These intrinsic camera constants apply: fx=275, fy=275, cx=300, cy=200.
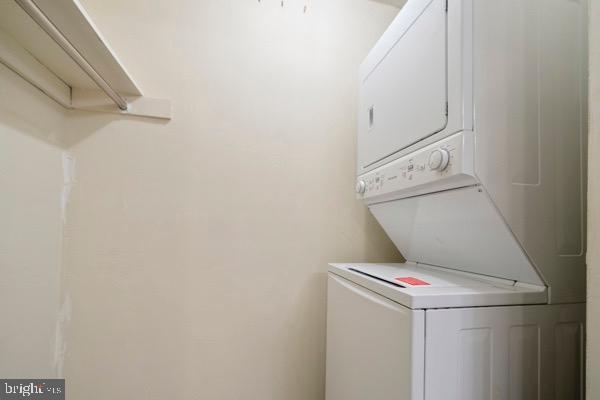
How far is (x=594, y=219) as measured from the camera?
600 millimetres

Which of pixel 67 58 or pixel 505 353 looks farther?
pixel 67 58

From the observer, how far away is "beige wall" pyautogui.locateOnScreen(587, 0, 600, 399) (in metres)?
0.58

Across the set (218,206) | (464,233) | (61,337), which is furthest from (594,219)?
(61,337)

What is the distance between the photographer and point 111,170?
1.38 metres

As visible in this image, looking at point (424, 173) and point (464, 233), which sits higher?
point (424, 173)

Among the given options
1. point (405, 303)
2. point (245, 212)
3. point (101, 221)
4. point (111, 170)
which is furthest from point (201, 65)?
point (405, 303)

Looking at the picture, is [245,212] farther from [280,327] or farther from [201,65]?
[201,65]

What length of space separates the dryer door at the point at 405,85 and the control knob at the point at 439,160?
9cm

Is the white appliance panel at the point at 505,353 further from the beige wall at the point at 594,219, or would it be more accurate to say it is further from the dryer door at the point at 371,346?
the beige wall at the point at 594,219

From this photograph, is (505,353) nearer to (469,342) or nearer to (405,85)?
(469,342)

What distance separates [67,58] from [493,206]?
1.57 meters

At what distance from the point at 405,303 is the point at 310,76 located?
1.33 metres

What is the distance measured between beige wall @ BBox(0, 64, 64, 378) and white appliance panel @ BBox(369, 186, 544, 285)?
1.48m

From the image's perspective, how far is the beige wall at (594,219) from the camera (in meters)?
0.58
